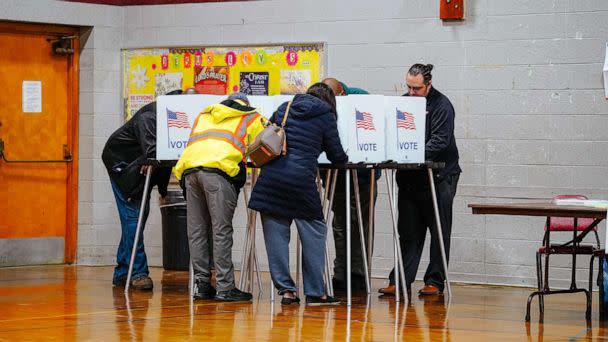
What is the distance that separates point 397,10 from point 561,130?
6.33 feet

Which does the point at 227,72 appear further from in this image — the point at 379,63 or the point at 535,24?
the point at 535,24

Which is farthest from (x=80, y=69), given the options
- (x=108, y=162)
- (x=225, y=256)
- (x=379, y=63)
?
(x=225, y=256)

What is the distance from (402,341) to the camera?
727 cm

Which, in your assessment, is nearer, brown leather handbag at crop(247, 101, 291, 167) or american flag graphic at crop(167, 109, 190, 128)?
brown leather handbag at crop(247, 101, 291, 167)

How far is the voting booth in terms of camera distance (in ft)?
30.3

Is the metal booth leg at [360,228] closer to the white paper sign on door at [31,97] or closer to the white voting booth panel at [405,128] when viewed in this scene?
the white voting booth panel at [405,128]

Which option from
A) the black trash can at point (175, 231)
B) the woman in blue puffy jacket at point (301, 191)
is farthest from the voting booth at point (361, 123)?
the black trash can at point (175, 231)

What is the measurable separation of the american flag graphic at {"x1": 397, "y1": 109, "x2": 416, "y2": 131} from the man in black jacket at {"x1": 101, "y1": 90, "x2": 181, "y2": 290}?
2.07 meters

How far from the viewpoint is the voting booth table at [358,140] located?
9.23m

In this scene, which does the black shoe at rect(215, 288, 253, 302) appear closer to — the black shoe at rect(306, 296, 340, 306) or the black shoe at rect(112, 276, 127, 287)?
the black shoe at rect(306, 296, 340, 306)

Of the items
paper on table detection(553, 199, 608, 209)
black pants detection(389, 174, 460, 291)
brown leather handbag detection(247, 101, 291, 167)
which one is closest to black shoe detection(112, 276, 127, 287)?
brown leather handbag detection(247, 101, 291, 167)

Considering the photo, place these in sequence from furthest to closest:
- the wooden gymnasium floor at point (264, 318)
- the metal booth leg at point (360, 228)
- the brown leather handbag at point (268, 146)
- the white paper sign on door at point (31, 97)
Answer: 1. the white paper sign on door at point (31, 97)
2. the metal booth leg at point (360, 228)
3. the brown leather handbag at point (268, 146)
4. the wooden gymnasium floor at point (264, 318)

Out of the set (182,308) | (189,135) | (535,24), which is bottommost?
(182,308)

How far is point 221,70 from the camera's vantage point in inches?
478
